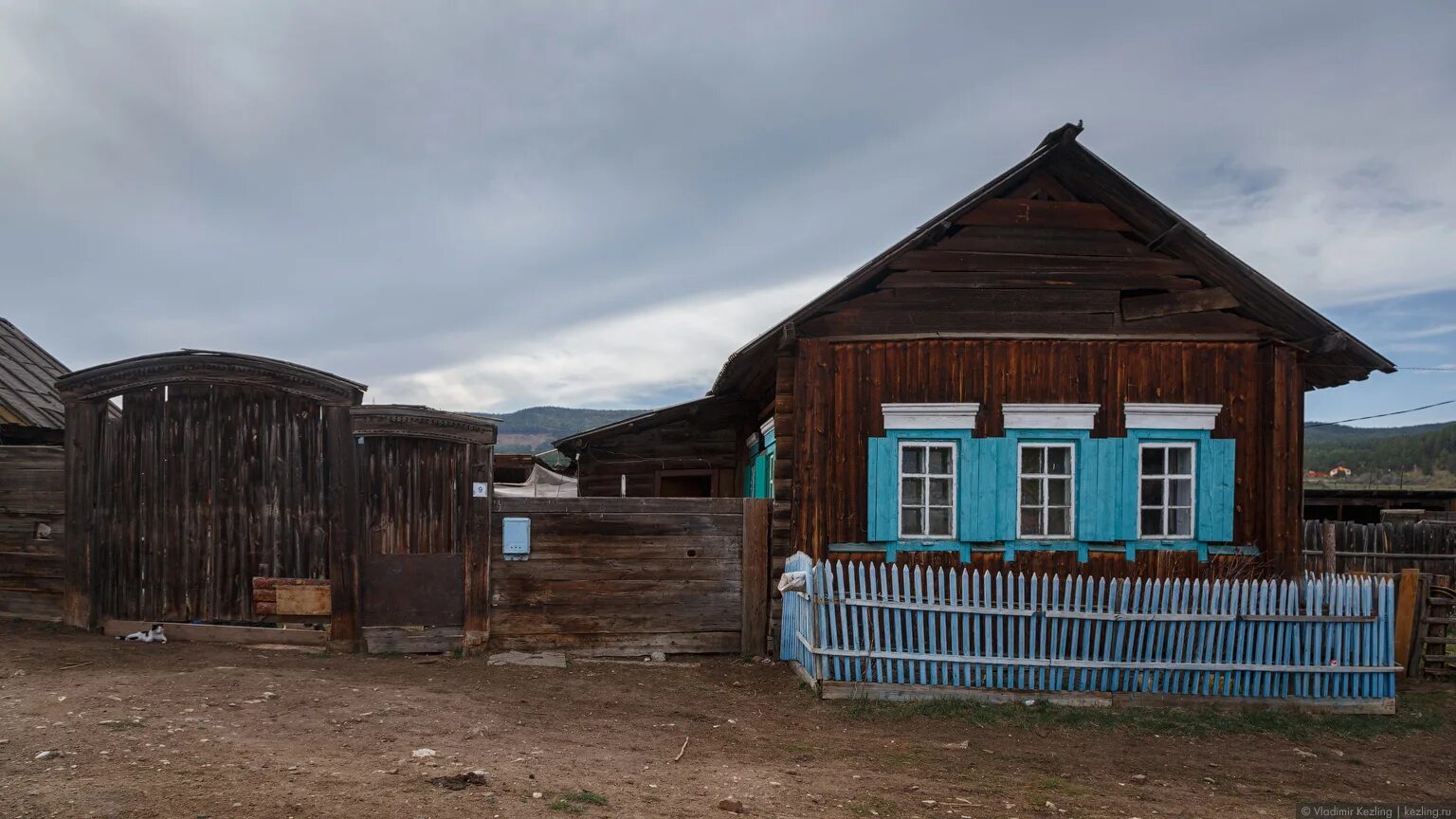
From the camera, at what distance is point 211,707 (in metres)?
7.58

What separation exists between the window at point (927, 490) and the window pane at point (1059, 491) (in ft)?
3.82

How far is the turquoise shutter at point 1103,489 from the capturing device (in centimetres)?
1131

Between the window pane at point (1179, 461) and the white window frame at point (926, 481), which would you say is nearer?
the white window frame at point (926, 481)

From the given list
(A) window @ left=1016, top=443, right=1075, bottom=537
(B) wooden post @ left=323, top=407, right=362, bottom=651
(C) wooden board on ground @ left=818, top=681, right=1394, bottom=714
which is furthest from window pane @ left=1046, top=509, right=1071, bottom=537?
(B) wooden post @ left=323, top=407, right=362, bottom=651

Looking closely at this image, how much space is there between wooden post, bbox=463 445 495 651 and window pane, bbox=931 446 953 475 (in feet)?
16.9

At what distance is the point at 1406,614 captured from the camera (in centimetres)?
1084

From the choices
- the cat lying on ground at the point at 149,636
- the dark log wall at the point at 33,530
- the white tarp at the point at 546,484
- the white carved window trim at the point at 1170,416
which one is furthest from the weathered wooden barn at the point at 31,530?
the white tarp at the point at 546,484

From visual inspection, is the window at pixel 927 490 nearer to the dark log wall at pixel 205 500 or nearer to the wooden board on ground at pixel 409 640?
the wooden board on ground at pixel 409 640

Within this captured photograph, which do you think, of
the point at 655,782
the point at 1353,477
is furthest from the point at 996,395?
the point at 1353,477

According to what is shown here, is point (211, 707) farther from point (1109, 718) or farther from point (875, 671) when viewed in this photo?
point (1109, 718)

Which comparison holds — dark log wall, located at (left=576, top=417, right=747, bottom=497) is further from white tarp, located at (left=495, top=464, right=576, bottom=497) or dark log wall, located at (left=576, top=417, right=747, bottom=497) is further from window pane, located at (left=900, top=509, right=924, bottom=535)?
white tarp, located at (left=495, top=464, right=576, bottom=497)

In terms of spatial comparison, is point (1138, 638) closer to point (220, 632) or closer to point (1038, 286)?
point (1038, 286)

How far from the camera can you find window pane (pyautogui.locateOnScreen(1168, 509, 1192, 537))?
1146cm

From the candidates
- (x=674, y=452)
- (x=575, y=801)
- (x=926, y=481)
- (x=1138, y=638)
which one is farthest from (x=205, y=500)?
(x=1138, y=638)
